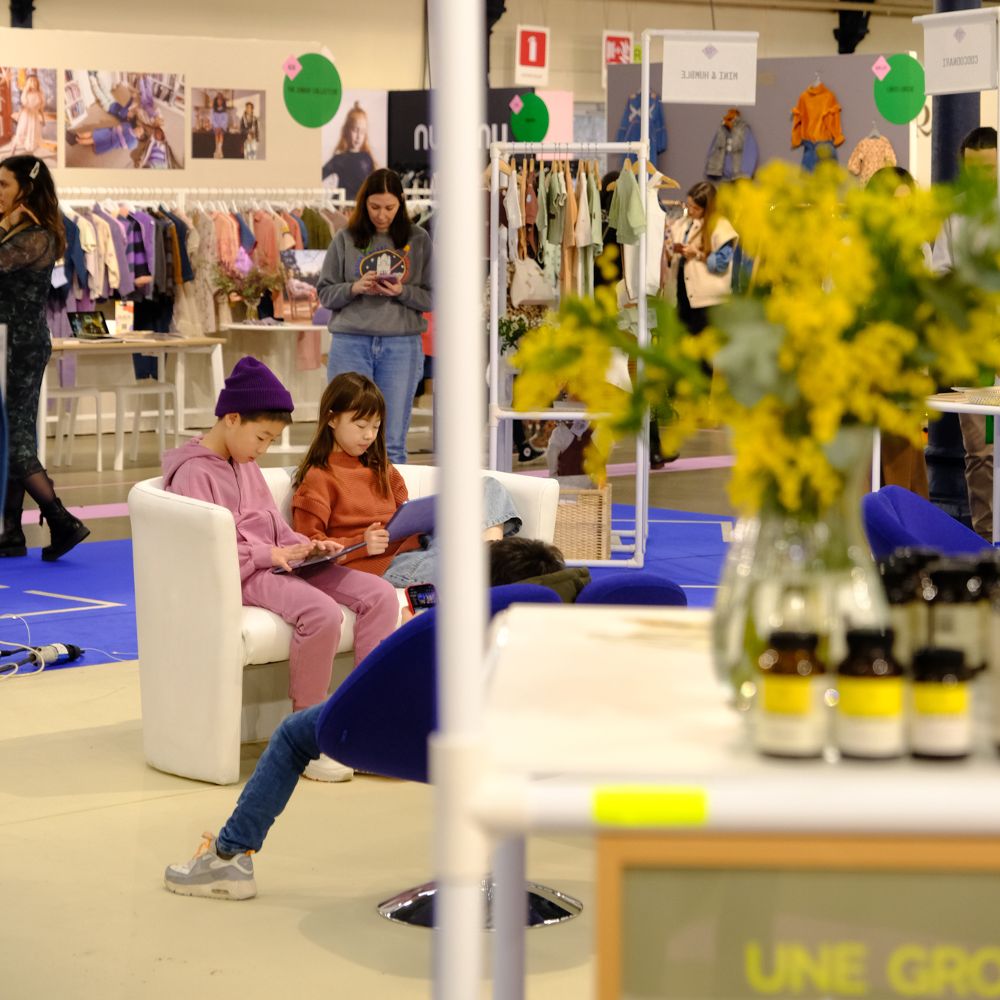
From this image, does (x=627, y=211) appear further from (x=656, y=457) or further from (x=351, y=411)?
(x=656, y=457)

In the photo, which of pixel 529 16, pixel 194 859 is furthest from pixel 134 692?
pixel 529 16

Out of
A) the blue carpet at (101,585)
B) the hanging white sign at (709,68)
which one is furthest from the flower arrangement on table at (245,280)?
the hanging white sign at (709,68)

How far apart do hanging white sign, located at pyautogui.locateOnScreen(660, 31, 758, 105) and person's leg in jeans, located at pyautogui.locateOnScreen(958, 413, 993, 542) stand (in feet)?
5.64

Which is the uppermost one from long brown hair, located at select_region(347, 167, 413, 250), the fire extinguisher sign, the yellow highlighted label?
the fire extinguisher sign

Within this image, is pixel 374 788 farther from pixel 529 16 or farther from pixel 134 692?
pixel 529 16

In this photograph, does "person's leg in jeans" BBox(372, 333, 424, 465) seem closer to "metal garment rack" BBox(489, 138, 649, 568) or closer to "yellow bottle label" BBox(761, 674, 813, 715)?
"metal garment rack" BBox(489, 138, 649, 568)

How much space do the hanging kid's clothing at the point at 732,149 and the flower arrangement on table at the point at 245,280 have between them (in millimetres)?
4552

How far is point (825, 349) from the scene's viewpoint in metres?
1.49

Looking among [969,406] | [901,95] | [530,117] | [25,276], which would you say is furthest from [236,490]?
[530,117]

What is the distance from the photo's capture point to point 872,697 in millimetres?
1459

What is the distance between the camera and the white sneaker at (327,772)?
15.2 ft

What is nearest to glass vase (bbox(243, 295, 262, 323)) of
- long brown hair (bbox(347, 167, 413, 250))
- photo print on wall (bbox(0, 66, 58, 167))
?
photo print on wall (bbox(0, 66, 58, 167))

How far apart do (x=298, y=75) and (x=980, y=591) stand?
11.9 m

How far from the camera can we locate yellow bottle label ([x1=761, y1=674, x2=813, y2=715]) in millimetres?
1469
